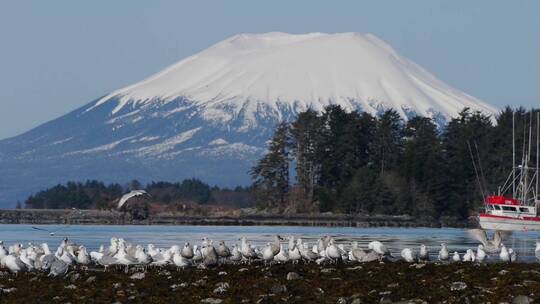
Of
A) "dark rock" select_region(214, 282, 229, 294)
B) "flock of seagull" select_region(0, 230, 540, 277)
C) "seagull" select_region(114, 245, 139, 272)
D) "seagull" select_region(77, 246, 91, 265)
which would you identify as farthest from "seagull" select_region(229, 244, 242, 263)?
"dark rock" select_region(214, 282, 229, 294)

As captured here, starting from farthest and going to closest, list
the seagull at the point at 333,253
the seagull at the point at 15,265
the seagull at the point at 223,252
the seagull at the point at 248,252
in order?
the seagull at the point at 248,252 < the seagull at the point at 223,252 < the seagull at the point at 333,253 < the seagull at the point at 15,265

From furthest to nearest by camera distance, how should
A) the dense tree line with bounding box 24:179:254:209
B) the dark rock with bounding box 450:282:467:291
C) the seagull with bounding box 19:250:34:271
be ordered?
the dense tree line with bounding box 24:179:254:209 → the seagull with bounding box 19:250:34:271 → the dark rock with bounding box 450:282:467:291

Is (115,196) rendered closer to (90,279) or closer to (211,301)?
(90,279)

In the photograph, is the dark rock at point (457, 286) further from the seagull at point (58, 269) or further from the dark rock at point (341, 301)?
the seagull at point (58, 269)

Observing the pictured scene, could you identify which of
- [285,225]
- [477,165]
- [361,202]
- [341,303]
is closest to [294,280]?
[341,303]

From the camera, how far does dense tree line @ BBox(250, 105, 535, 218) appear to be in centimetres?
11956

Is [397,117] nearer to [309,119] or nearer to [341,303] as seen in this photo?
[309,119]

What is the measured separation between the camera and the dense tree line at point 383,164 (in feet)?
392

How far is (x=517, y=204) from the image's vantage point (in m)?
105

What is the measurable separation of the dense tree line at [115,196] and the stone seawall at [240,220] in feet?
44.3

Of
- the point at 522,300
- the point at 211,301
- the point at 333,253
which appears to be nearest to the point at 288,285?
the point at 211,301

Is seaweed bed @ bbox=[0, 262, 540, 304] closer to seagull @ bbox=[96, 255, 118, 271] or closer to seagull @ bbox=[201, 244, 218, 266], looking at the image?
seagull @ bbox=[201, 244, 218, 266]

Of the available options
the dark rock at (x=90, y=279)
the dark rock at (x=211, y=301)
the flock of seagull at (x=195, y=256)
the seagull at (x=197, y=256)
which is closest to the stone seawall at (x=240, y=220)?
the flock of seagull at (x=195, y=256)

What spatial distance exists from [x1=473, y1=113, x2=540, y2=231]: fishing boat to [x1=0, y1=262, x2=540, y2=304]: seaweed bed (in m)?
62.5
